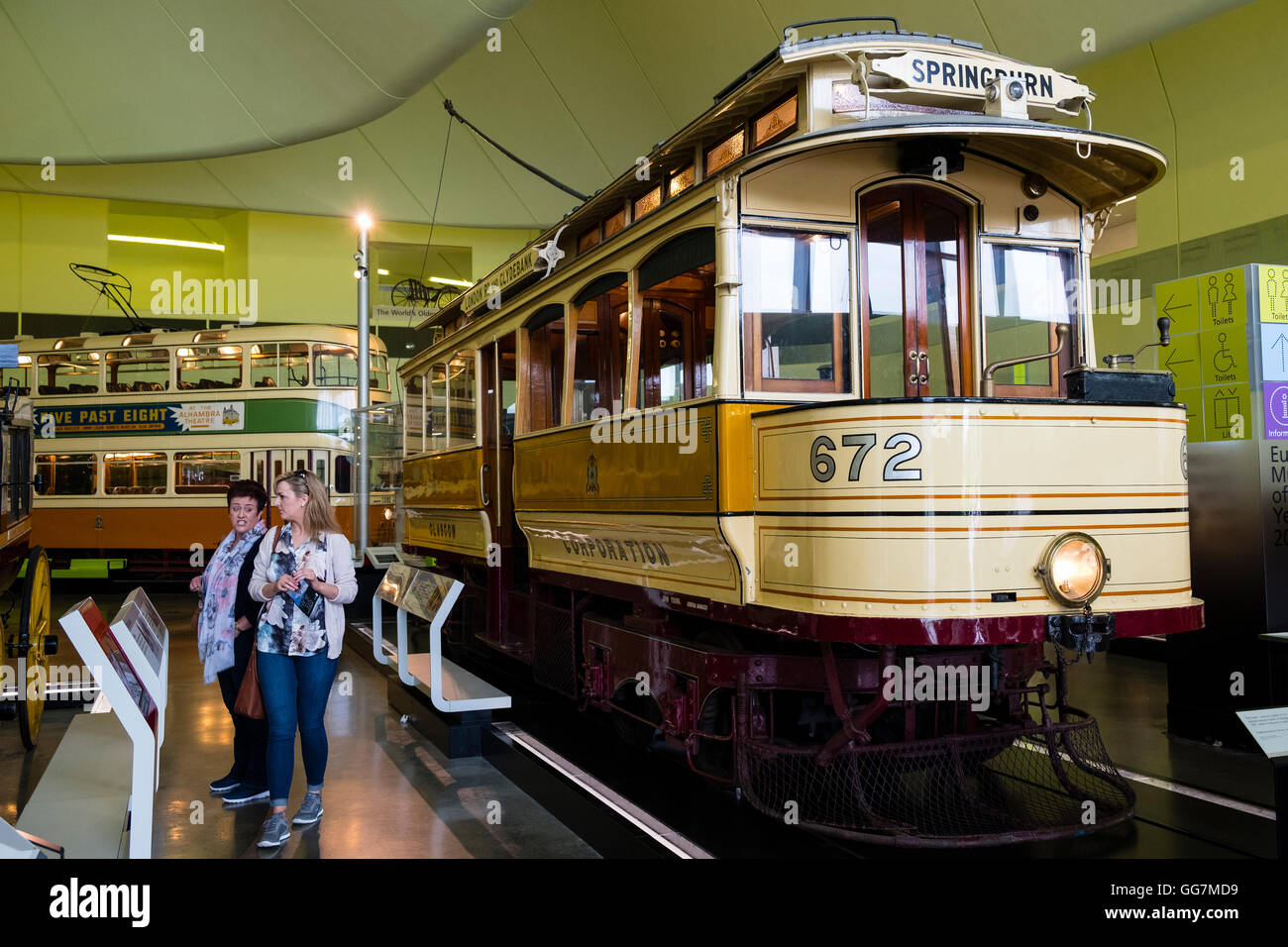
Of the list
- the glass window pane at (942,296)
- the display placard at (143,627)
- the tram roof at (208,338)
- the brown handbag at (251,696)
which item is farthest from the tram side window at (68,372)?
the glass window pane at (942,296)

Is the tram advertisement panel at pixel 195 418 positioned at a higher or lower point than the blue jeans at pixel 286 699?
higher

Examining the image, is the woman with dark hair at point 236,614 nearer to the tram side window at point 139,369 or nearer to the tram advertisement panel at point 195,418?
the tram advertisement panel at point 195,418

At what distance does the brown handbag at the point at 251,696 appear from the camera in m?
5.01

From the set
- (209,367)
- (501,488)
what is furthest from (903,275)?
(209,367)

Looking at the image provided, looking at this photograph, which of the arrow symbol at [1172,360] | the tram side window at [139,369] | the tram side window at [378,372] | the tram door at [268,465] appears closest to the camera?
the arrow symbol at [1172,360]

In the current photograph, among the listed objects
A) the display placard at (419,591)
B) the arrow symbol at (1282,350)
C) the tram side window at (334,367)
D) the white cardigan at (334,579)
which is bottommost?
the display placard at (419,591)

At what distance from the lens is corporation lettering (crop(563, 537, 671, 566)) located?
5.08 m

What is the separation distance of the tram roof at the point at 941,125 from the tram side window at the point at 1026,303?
0.39m

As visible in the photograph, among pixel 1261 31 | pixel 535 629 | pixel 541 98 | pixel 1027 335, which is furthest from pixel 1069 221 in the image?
pixel 541 98

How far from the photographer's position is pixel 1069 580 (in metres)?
3.95

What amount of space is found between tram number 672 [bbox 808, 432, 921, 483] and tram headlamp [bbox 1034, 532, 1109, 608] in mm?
645

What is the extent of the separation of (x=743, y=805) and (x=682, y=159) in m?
3.24
